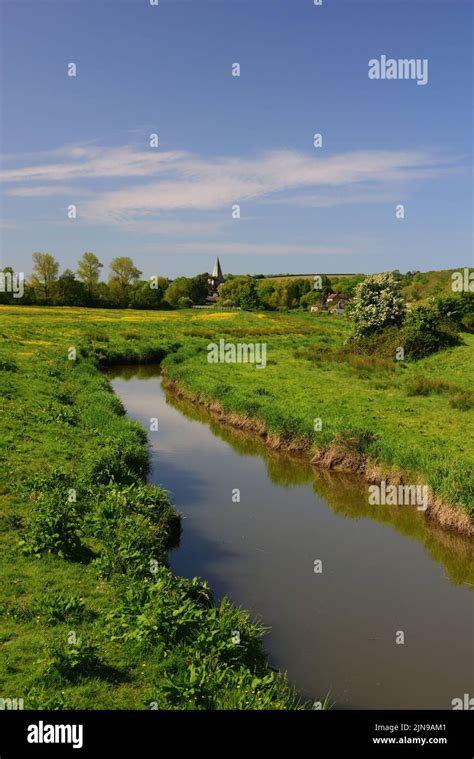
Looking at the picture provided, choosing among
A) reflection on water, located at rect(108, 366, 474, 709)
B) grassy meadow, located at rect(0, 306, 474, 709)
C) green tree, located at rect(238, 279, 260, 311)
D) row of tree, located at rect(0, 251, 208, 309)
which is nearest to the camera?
grassy meadow, located at rect(0, 306, 474, 709)

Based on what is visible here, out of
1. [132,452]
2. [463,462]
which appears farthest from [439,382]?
[132,452]

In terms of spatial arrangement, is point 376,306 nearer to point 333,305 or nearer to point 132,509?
point 132,509

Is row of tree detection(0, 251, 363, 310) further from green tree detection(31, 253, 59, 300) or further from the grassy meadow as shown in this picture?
the grassy meadow

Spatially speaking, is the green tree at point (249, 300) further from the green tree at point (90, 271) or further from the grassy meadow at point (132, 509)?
the grassy meadow at point (132, 509)

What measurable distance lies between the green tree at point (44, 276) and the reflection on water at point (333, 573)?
9106 centimetres

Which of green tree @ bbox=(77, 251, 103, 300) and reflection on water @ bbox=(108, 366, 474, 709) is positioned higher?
green tree @ bbox=(77, 251, 103, 300)

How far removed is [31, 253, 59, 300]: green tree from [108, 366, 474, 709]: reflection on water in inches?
3585

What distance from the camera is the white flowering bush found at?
1820 inches

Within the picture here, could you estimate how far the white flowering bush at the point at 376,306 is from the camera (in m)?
46.2

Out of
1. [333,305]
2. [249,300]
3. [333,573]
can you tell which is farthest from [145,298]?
[333,573]

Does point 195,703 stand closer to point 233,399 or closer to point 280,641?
point 280,641

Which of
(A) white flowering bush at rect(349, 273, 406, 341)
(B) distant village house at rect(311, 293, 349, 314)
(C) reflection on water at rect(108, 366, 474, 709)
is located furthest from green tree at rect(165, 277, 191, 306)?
(C) reflection on water at rect(108, 366, 474, 709)

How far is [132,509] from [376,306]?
121 ft

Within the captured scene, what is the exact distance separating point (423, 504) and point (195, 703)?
11.6m
